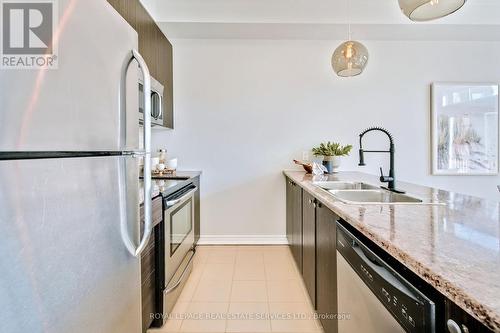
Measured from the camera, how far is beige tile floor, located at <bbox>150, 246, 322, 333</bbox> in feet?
5.80

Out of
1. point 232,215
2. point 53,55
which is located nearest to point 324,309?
point 53,55

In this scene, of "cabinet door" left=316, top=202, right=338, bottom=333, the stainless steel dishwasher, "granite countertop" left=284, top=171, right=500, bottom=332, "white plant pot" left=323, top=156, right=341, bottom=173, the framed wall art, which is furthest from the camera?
the framed wall art

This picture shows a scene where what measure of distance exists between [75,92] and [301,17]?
2760mm

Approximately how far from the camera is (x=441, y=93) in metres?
3.25

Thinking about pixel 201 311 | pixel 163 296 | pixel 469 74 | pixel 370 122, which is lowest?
pixel 201 311

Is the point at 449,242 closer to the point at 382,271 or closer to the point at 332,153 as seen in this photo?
the point at 382,271

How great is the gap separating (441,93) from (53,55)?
392 cm

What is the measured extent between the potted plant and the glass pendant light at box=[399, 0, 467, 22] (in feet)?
4.91

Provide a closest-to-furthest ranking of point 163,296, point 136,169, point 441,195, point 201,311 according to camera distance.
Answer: point 136,169 → point 441,195 → point 163,296 → point 201,311

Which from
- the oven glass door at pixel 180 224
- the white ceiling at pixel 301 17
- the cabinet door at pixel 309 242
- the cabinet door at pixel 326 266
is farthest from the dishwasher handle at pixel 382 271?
the white ceiling at pixel 301 17

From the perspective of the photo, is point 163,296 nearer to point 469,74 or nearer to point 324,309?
point 324,309

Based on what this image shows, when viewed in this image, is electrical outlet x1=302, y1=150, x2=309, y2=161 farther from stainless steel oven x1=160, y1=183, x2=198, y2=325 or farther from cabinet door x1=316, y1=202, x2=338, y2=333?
cabinet door x1=316, y1=202, x2=338, y2=333

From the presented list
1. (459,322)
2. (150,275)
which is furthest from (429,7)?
(150,275)

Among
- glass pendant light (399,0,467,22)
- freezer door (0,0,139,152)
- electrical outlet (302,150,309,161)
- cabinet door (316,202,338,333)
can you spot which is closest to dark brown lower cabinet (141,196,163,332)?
freezer door (0,0,139,152)
